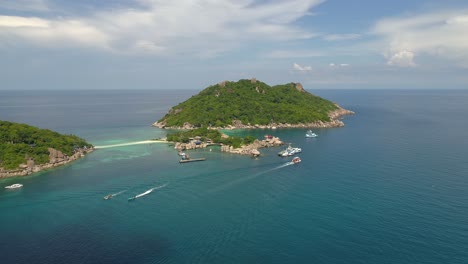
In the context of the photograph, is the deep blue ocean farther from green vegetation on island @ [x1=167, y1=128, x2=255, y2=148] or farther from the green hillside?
the green hillside

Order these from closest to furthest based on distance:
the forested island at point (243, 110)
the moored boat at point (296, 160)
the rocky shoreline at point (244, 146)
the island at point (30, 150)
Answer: the island at point (30, 150), the moored boat at point (296, 160), the rocky shoreline at point (244, 146), the forested island at point (243, 110)

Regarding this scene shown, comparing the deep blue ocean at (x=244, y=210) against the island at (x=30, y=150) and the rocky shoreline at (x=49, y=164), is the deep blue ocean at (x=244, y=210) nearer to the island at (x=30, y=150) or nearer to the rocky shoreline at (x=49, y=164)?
the rocky shoreline at (x=49, y=164)

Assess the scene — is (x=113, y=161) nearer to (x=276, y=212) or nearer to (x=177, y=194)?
(x=177, y=194)

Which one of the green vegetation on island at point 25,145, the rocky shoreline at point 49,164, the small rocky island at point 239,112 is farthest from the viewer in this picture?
the small rocky island at point 239,112

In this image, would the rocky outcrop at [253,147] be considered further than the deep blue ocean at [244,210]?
Yes

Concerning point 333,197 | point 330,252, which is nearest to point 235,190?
point 333,197

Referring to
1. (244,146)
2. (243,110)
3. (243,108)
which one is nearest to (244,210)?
(244,146)

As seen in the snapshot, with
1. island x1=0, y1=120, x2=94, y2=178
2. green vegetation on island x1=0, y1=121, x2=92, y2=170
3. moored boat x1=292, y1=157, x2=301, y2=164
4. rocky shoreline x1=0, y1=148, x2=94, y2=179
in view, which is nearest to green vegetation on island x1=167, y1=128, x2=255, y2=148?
moored boat x1=292, y1=157, x2=301, y2=164

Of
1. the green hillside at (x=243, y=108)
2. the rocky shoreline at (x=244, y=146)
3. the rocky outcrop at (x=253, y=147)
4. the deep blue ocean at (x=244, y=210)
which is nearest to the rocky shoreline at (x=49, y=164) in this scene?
the deep blue ocean at (x=244, y=210)
